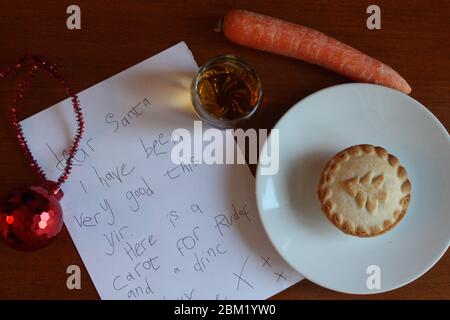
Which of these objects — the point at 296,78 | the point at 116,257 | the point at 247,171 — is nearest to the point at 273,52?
the point at 296,78

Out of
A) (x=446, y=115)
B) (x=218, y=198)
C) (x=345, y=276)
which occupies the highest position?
(x=446, y=115)

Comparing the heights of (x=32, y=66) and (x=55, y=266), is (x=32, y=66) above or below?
above

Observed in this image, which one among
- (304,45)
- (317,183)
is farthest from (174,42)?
(317,183)

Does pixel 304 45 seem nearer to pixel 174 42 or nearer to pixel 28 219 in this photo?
pixel 174 42

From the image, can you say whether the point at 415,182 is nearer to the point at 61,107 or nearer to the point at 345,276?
the point at 345,276

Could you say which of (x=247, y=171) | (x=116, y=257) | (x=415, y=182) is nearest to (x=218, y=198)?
(x=247, y=171)

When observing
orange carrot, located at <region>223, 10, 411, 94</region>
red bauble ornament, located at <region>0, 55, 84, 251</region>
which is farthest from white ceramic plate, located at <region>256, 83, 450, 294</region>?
red bauble ornament, located at <region>0, 55, 84, 251</region>
